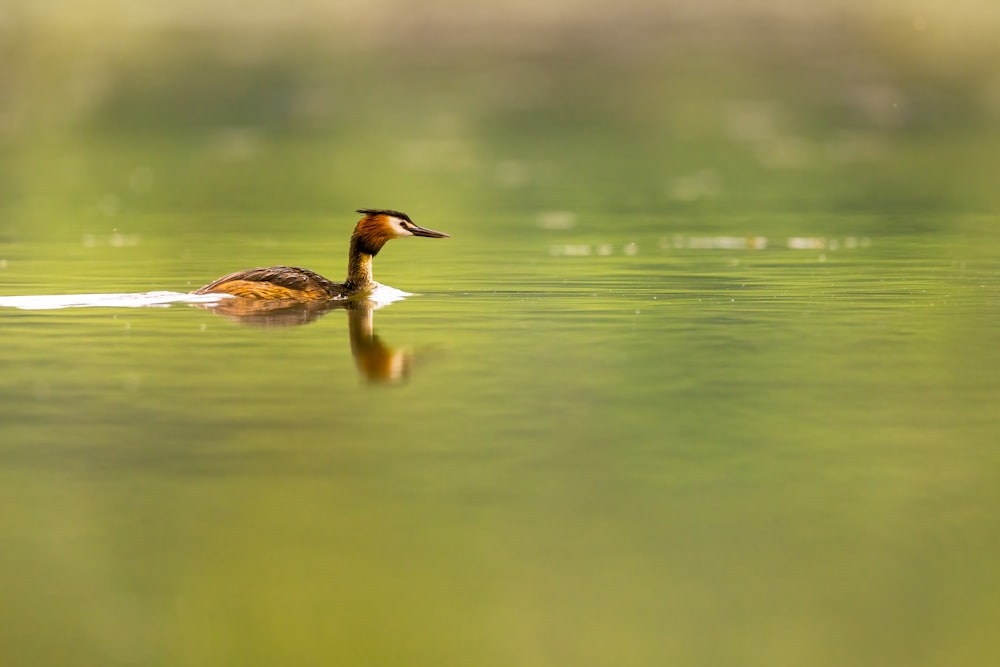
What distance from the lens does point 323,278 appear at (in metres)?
15.4

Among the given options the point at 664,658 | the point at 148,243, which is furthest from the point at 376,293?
the point at 664,658

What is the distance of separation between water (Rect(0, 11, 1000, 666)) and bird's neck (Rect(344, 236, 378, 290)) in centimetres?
62

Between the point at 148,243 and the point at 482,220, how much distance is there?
426 centimetres

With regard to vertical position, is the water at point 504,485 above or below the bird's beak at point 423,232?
below

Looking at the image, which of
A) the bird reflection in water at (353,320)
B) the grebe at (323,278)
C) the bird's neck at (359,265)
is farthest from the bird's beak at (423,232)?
the bird reflection in water at (353,320)

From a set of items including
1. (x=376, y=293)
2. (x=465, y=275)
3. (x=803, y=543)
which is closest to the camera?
(x=803, y=543)

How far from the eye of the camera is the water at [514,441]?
6840 millimetres

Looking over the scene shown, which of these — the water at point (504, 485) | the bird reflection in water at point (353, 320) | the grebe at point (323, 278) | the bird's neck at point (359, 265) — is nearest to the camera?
the water at point (504, 485)

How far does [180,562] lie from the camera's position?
7453mm

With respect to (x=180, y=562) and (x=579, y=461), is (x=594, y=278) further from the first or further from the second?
(x=180, y=562)

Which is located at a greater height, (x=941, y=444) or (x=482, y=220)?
(x=482, y=220)

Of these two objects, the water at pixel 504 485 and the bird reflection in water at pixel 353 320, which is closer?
the water at pixel 504 485

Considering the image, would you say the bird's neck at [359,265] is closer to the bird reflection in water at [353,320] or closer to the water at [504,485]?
the bird reflection in water at [353,320]

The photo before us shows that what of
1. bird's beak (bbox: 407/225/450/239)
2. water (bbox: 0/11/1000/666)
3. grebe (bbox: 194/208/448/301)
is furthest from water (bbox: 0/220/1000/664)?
bird's beak (bbox: 407/225/450/239)
